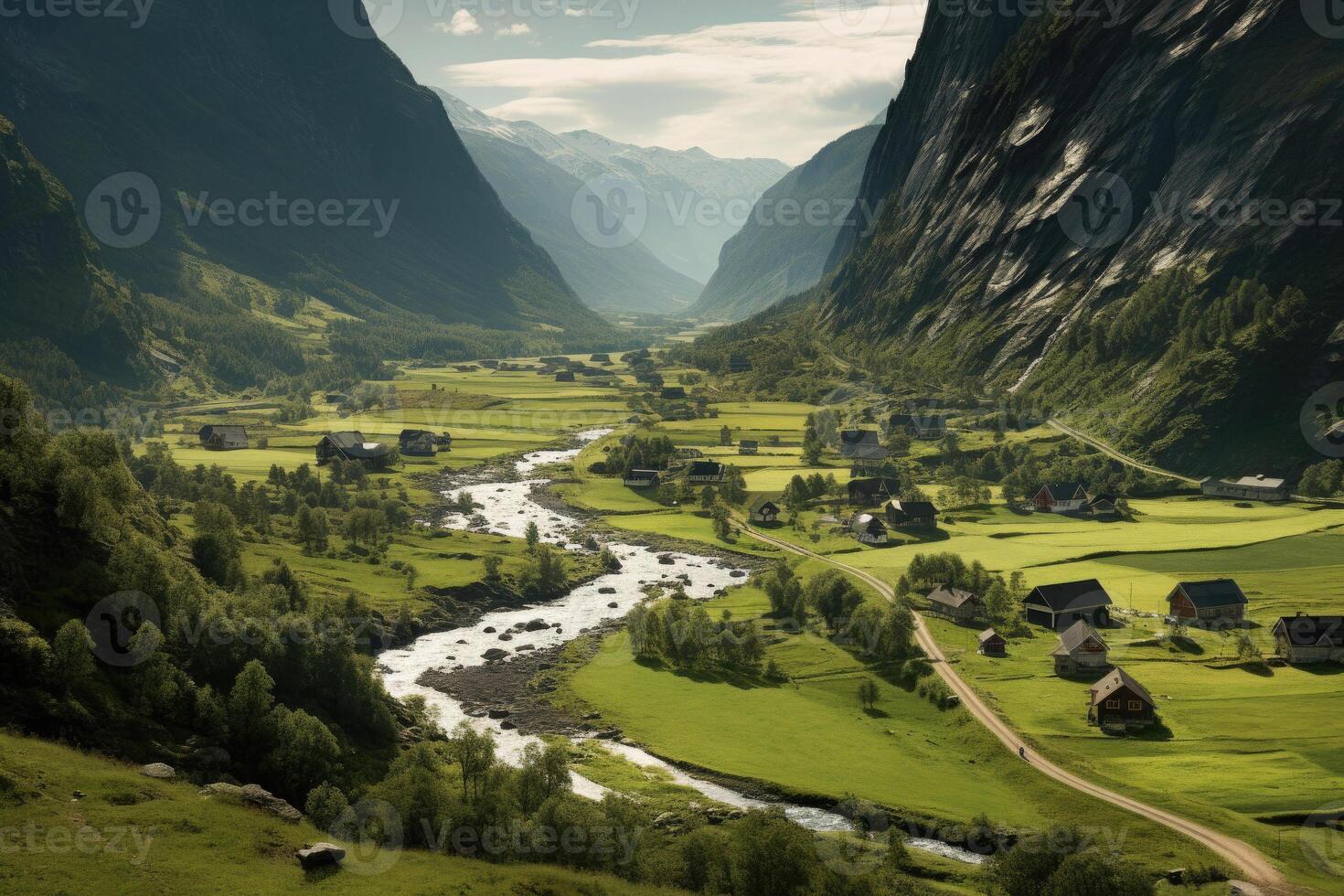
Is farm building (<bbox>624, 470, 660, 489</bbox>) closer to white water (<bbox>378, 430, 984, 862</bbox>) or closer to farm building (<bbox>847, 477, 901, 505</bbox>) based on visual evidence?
white water (<bbox>378, 430, 984, 862</bbox>)

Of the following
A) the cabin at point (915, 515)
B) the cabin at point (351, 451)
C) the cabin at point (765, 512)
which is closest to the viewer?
the cabin at point (915, 515)

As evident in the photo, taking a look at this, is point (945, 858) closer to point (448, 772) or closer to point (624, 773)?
point (624, 773)

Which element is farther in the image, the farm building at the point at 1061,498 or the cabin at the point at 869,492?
the cabin at the point at 869,492

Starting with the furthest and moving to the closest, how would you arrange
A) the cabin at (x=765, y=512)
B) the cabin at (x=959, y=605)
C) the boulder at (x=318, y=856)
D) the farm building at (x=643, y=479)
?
the farm building at (x=643, y=479), the cabin at (x=765, y=512), the cabin at (x=959, y=605), the boulder at (x=318, y=856)

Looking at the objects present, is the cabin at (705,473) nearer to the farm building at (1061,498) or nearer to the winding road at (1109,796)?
the farm building at (1061,498)

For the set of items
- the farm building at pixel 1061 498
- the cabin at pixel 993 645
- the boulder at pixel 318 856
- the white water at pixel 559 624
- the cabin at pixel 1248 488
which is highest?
the cabin at pixel 1248 488

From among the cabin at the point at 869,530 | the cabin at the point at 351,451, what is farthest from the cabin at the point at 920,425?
the cabin at the point at 351,451

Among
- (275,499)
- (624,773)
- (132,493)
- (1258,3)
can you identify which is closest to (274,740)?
(624,773)
